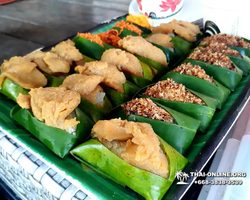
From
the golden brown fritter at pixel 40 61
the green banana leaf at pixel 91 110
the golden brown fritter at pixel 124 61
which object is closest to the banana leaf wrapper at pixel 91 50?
the golden brown fritter at pixel 124 61

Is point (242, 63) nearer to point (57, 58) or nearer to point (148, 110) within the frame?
point (148, 110)

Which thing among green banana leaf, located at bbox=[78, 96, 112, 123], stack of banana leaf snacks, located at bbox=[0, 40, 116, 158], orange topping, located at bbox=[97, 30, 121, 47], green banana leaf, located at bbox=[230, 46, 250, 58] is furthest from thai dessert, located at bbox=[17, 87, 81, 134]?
green banana leaf, located at bbox=[230, 46, 250, 58]

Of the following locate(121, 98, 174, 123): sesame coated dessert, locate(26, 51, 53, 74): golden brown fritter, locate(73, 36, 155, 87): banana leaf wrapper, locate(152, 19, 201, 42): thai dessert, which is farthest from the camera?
locate(152, 19, 201, 42): thai dessert

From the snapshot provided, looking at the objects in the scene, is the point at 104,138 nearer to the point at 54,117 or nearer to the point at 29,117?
the point at 54,117

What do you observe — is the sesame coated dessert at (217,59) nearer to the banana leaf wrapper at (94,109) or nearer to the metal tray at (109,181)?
the metal tray at (109,181)

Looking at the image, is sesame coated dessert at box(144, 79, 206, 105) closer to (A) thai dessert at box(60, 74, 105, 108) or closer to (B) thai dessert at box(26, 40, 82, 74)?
(A) thai dessert at box(60, 74, 105, 108)

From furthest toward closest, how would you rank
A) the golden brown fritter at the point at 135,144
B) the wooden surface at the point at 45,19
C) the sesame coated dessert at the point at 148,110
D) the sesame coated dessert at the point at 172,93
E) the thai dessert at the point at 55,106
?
the wooden surface at the point at 45,19
the sesame coated dessert at the point at 172,93
the sesame coated dessert at the point at 148,110
the thai dessert at the point at 55,106
the golden brown fritter at the point at 135,144
